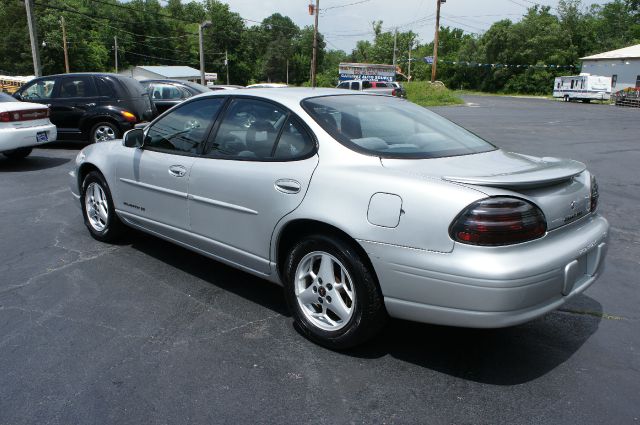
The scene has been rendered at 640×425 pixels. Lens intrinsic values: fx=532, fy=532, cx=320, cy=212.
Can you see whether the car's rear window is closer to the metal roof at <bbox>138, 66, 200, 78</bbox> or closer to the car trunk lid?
the car trunk lid

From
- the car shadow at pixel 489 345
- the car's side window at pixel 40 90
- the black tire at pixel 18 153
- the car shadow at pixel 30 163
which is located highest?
the car's side window at pixel 40 90

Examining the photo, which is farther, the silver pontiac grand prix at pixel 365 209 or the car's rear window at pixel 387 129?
the car's rear window at pixel 387 129

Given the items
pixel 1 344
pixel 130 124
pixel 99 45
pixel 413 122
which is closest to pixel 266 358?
pixel 1 344

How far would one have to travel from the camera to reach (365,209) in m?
2.92

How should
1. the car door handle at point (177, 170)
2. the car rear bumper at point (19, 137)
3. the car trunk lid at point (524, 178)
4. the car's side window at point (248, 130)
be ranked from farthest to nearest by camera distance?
1. the car rear bumper at point (19, 137)
2. the car door handle at point (177, 170)
3. the car's side window at point (248, 130)
4. the car trunk lid at point (524, 178)

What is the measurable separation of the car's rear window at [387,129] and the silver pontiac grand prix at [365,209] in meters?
0.01

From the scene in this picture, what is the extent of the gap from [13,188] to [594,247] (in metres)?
7.85

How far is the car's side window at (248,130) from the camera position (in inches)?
143

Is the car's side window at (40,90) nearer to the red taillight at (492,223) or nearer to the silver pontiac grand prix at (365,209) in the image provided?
the silver pontiac grand prix at (365,209)

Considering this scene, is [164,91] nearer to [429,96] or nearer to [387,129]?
[387,129]

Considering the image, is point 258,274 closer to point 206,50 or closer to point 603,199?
point 603,199

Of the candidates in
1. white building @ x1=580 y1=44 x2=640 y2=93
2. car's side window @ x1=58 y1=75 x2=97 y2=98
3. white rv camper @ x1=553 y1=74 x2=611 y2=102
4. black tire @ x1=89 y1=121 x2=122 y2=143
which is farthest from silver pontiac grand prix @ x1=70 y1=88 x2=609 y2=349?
white building @ x1=580 y1=44 x2=640 y2=93

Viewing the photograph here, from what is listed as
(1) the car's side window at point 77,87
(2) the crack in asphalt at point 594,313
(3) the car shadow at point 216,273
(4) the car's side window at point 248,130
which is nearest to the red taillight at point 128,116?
(1) the car's side window at point 77,87

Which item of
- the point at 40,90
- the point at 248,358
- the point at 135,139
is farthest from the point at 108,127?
the point at 248,358
